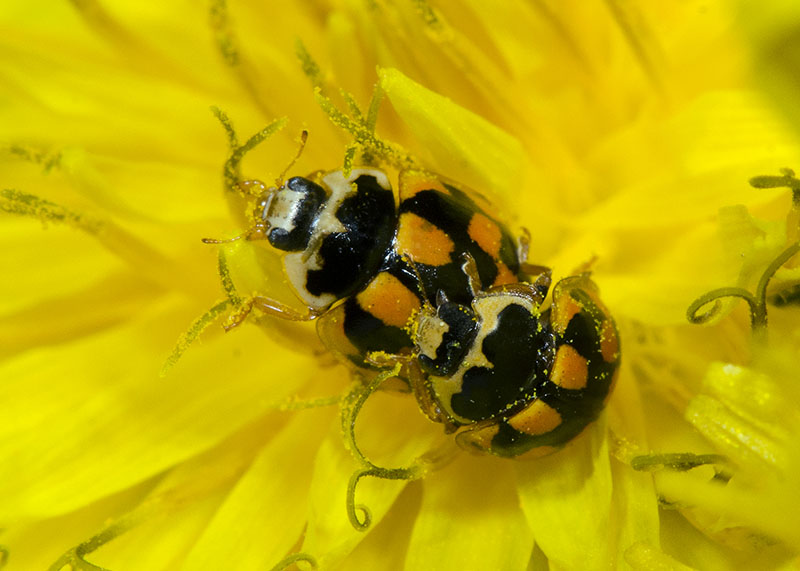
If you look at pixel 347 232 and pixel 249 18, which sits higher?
pixel 249 18

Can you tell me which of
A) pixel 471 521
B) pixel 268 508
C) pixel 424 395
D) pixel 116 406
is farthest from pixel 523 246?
pixel 116 406

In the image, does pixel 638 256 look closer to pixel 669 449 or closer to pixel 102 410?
pixel 669 449

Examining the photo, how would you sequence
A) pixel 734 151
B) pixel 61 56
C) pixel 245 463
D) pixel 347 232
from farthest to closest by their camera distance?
pixel 61 56 < pixel 245 463 < pixel 734 151 < pixel 347 232

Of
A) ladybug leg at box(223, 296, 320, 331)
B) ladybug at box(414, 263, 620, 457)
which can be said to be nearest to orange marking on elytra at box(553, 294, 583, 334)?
ladybug at box(414, 263, 620, 457)

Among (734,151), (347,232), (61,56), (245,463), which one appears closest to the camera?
(347,232)

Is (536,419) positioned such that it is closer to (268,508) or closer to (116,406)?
(268,508)

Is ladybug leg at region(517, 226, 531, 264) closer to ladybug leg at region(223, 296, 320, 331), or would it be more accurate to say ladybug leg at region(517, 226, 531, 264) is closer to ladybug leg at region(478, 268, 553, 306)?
ladybug leg at region(478, 268, 553, 306)

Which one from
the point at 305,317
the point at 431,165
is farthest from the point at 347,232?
the point at 431,165

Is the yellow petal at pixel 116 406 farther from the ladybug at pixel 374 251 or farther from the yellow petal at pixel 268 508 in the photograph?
the ladybug at pixel 374 251
